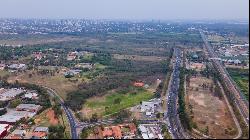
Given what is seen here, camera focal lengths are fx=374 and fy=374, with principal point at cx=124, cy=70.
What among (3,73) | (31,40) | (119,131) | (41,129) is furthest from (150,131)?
(31,40)

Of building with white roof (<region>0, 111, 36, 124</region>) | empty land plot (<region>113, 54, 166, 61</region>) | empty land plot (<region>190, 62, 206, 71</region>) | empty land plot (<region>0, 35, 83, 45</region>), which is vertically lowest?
empty land plot (<region>0, 35, 83, 45</region>)

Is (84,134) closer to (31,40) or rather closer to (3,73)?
(3,73)

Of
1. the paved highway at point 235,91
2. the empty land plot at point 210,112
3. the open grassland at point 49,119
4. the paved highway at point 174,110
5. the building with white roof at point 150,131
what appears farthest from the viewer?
the open grassland at point 49,119

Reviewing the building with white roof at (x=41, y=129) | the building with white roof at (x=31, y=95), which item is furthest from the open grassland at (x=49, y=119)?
the building with white roof at (x=31, y=95)

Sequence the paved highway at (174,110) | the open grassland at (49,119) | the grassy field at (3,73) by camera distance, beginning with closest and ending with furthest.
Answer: the paved highway at (174,110) < the open grassland at (49,119) < the grassy field at (3,73)

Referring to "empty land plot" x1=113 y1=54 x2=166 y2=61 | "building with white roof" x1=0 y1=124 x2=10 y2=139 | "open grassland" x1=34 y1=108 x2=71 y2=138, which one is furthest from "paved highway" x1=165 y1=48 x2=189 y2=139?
"building with white roof" x1=0 y1=124 x2=10 y2=139

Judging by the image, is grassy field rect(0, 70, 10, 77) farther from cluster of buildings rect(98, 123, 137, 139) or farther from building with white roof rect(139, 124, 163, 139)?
building with white roof rect(139, 124, 163, 139)

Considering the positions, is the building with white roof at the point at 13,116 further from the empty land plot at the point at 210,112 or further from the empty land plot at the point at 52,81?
the empty land plot at the point at 210,112
